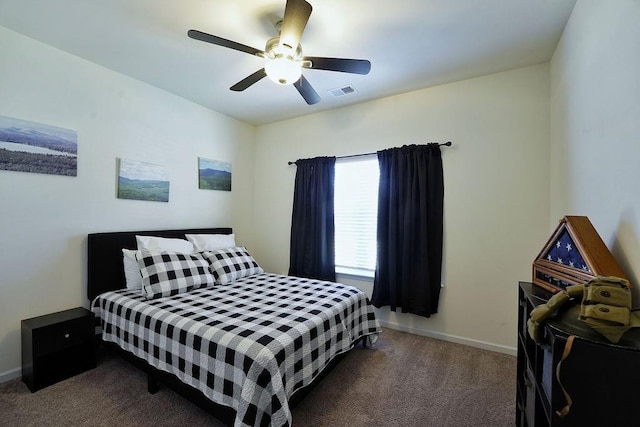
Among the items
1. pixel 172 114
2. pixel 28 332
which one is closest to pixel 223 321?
pixel 28 332

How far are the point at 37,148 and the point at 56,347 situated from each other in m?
1.57

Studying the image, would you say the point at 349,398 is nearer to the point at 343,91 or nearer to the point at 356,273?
the point at 356,273

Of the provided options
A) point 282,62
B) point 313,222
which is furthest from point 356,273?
point 282,62

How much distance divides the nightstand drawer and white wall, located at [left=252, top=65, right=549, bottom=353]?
8.78 ft

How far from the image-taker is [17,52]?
213 centimetres

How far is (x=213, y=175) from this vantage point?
364cm

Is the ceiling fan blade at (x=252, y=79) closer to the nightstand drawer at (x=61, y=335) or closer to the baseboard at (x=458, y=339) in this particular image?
the nightstand drawer at (x=61, y=335)

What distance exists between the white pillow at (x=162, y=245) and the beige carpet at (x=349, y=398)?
3.24ft

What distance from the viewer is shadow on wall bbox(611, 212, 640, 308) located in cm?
109

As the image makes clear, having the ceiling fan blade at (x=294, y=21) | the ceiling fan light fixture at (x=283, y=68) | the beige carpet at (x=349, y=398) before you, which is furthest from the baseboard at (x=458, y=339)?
the ceiling fan blade at (x=294, y=21)

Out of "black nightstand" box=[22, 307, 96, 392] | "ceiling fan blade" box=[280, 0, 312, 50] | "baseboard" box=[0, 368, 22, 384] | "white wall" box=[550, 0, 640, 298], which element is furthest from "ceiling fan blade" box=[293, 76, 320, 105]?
"baseboard" box=[0, 368, 22, 384]

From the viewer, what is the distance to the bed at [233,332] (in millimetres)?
1447

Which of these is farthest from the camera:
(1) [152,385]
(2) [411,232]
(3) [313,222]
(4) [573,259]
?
(3) [313,222]

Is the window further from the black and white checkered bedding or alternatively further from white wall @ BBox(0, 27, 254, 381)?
white wall @ BBox(0, 27, 254, 381)
